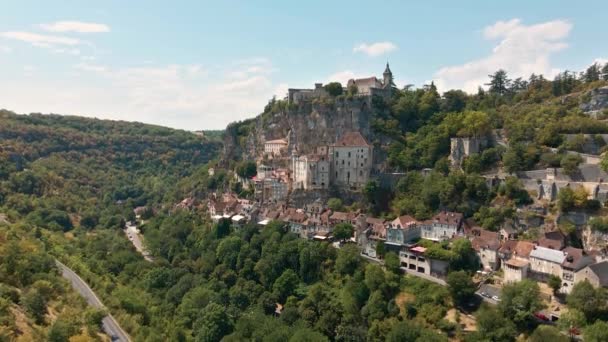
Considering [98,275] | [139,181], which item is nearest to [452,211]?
[98,275]

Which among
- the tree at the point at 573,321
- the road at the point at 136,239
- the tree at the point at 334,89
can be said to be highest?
the tree at the point at 334,89

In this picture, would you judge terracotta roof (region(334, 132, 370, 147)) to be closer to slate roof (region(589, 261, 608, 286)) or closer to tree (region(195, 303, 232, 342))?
tree (region(195, 303, 232, 342))

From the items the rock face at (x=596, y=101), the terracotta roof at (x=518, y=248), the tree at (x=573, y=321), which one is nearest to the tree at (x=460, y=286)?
the terracotta roof at (x=518, y=248)

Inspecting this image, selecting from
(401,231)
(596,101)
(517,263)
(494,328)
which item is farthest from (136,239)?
(596,101)

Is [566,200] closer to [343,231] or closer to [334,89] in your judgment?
[343,231]

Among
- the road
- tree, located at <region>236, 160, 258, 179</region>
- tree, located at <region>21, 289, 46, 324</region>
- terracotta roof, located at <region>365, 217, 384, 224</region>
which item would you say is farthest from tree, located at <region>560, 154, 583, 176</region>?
the road

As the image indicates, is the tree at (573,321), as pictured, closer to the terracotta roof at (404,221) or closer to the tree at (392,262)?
the tree at (392,262)
